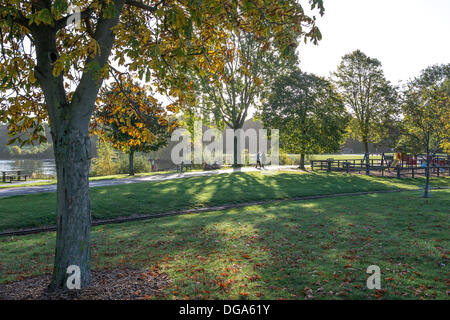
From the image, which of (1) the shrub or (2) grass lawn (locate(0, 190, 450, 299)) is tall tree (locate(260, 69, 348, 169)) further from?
(2) grass lawn (locate(0, 190, 450, 299))

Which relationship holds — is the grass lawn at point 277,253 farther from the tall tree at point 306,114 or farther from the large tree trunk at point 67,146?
the tall tree at point 306,114

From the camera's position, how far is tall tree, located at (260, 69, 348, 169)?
28531mm

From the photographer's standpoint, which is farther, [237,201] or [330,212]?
[237,201]

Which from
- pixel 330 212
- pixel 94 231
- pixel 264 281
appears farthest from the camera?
pixel 330 212

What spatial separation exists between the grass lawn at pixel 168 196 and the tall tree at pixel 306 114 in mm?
8567

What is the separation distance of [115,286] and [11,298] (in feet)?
4.56

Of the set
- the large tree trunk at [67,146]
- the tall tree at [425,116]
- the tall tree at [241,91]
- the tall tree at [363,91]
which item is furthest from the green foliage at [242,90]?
the large tree trunk at [67,146]

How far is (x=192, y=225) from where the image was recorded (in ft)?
30.1

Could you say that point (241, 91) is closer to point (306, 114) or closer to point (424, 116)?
point (306, 114)

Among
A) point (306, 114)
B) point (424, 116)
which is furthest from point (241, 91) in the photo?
point (424, 116)

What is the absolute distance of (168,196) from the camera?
46.4 feet
